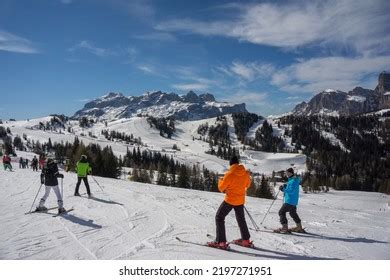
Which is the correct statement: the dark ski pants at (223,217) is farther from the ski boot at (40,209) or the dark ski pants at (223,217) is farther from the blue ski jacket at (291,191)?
the ski boot at (40,209)

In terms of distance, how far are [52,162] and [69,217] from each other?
7.22ft

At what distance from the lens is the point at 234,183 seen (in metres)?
9.85

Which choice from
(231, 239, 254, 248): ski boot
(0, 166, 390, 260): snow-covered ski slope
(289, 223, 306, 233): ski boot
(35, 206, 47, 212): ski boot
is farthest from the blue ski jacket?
(35, 206, 47, 212): ski boot

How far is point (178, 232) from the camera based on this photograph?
38.0 ft

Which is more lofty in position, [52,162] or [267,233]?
[52,162]

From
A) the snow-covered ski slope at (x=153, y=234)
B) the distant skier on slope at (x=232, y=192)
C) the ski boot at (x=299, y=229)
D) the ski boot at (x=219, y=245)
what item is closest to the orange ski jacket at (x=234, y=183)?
the distant skier on slope at (x=232, y=192)

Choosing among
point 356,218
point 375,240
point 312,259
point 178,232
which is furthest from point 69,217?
point 356,218

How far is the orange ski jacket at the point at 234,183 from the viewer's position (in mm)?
9805

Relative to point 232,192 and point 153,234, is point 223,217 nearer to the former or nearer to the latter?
point 232,192

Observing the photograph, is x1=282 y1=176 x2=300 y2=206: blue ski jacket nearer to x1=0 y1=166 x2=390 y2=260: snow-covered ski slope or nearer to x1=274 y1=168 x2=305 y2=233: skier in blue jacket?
x1=274 y1=168 x2=305 y2=233: skier in blue jacket

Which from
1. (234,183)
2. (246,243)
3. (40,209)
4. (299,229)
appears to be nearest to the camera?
(234,183)

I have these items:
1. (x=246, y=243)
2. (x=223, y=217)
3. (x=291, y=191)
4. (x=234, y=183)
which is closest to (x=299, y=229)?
(x=291, y=191)
